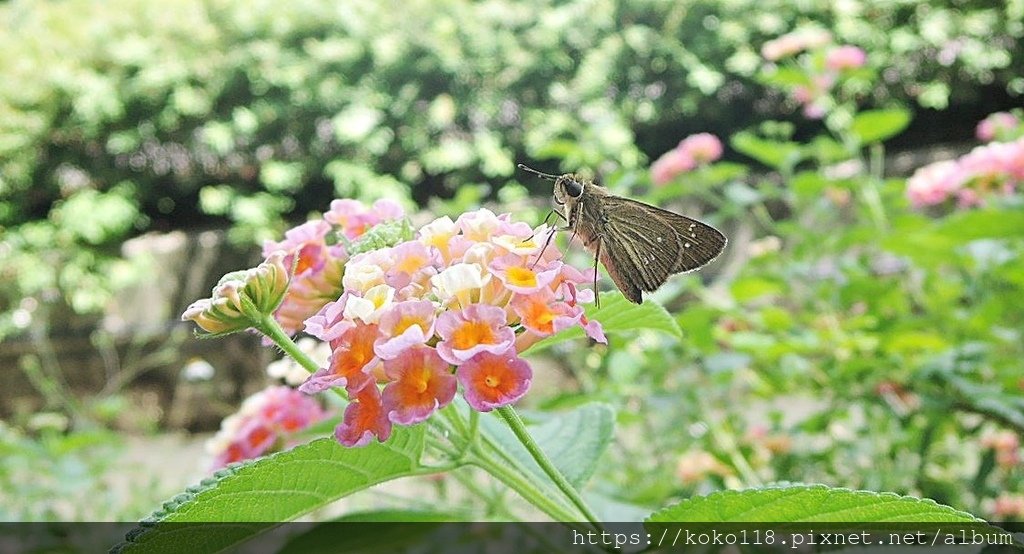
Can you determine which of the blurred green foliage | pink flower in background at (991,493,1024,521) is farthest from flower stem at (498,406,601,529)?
the blurred green foliage

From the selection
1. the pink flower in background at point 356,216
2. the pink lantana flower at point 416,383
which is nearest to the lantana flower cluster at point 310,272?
the pink flower in background at point 356,216

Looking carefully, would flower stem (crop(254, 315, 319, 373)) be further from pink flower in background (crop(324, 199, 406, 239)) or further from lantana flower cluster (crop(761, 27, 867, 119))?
lantana flower cluster (crop(761, 27, 867, 119))

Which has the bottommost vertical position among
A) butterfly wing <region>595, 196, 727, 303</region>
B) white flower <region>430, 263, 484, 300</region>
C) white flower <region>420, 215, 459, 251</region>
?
white flower <region>430, 263, 484, 300</region>

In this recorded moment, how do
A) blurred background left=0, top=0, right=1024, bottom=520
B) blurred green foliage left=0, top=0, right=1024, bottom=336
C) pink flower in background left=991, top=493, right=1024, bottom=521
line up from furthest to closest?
1. blurred green foliage left=0, top=0, right=1024, bottom=336
2. blurred background left=0, top=0, right=1024, bottom=520
3. pink flower in background left=991, top=493, right=1024, bottom=521

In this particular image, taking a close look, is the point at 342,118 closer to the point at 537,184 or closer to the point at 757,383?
the point at 537,184

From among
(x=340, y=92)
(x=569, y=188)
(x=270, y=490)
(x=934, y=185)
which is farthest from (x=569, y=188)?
(x=340, y=92)

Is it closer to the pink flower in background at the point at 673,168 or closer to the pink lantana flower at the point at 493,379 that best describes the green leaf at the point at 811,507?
the pink lantana flower at the point at 493,379

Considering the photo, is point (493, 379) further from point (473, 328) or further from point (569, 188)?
point (569, 188)
